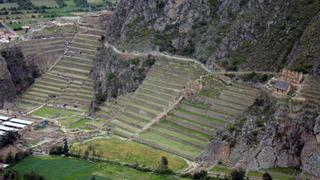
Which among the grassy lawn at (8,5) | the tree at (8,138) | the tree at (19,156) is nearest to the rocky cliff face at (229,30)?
the tree at (8,138)

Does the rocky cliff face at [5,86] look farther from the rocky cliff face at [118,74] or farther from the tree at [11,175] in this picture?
the tree at [11,175]

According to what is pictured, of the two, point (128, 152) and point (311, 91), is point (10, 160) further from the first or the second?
point (311, 91)

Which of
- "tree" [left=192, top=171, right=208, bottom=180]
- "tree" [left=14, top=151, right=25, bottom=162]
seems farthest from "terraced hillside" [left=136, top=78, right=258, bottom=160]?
"tree" [left=14, top=151, right=25, bottom=162]

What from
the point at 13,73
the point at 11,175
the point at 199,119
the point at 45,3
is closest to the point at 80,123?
the point at 199,119

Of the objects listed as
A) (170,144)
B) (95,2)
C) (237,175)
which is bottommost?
(170,144)

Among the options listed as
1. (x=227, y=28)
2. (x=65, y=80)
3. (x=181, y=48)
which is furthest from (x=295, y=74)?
(x=65, y=80)

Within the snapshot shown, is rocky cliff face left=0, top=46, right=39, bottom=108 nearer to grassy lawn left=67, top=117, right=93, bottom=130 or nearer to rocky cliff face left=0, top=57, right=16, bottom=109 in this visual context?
rocky cliff face left=0, top=57, right=16, bottom=109

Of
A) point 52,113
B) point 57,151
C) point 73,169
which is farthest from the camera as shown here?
point 52,113

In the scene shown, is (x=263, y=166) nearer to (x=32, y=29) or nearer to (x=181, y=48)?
(x=181, y=48)
